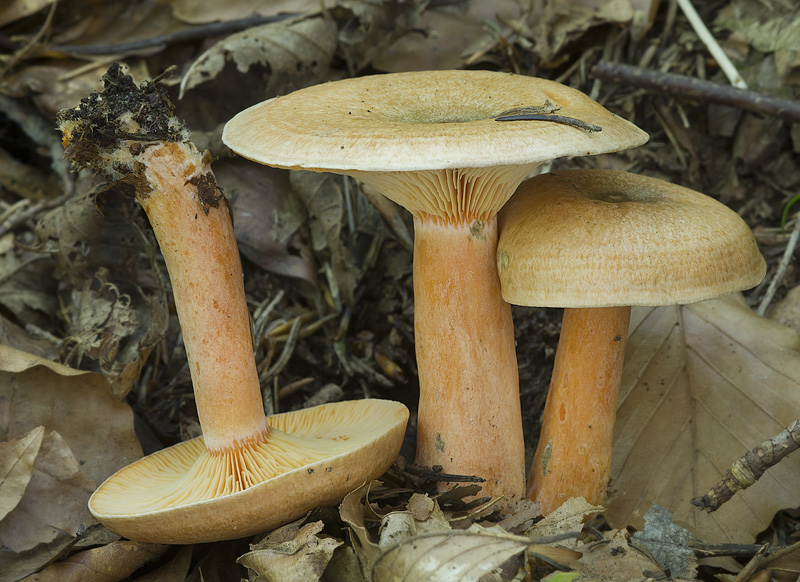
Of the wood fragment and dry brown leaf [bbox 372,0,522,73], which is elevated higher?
dry brown leaf [bbox 372,0,522,73]

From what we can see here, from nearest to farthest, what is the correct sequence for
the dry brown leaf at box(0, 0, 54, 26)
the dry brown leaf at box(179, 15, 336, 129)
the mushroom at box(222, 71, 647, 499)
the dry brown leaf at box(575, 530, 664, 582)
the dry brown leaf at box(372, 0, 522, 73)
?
1. the mushroom at box(222, 71, 647, 499)
2. the dry brown leaf at box(575, 530, 664, 582)
3. the dry brown leaf at box(179, 15, 336, 129)
4. the dry brown leaf at box(372, 0, 522, 73)
5. the dry brown leaf at box(0, 0, 54, 26)

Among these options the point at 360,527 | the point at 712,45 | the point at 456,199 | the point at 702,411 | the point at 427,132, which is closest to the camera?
the point at 427,132

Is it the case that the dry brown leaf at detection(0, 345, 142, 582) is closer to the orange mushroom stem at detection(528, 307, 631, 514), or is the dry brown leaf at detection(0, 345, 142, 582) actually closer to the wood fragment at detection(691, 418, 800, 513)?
the orange mushroom stem at detection(528, 307, 631, 514)

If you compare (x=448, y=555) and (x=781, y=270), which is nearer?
(x=448, y=555)

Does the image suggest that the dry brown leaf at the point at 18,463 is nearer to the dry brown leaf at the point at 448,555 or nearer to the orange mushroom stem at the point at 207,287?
the orange mushroom stem at the point at 207,287

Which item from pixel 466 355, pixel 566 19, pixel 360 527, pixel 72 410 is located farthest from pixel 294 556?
pixel 566 19

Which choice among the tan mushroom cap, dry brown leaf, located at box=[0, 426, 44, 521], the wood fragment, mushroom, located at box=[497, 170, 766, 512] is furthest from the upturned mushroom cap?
dry brown leaf, located at box=[0, 426, 44, 521]

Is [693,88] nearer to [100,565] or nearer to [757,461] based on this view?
[757,461]
